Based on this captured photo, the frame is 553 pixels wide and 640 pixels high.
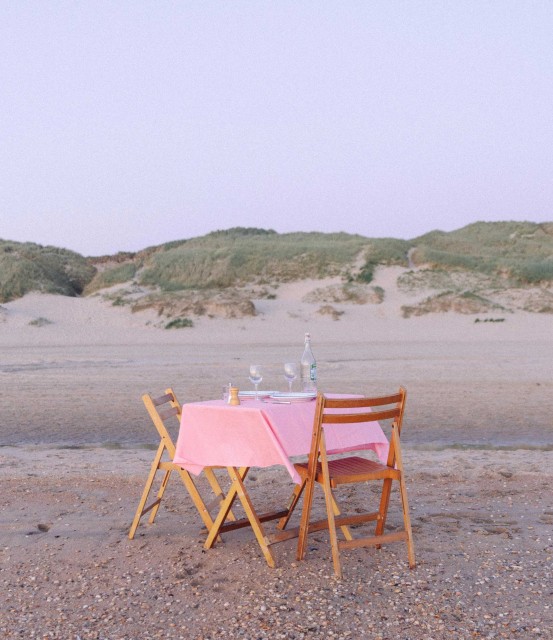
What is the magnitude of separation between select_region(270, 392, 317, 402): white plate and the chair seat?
400 mm

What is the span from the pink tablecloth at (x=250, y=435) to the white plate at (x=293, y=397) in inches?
2.9

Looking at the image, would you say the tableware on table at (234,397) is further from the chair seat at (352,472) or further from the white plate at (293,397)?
the chair seat at (352,472)

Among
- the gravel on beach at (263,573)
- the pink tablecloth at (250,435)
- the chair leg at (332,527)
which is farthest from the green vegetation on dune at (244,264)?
the chair leg at (332,527)

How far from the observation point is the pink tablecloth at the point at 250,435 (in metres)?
4.34

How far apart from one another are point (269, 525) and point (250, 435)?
1204mm

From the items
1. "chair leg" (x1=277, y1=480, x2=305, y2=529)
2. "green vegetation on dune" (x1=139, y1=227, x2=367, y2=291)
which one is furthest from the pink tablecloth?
"green vegetation on dune" (x1=139, y1=227, x2=367, y2=291)

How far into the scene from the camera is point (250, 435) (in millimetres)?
4414

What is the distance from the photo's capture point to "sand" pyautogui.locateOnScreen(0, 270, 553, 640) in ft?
12.3

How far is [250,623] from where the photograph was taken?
3668 millimetres

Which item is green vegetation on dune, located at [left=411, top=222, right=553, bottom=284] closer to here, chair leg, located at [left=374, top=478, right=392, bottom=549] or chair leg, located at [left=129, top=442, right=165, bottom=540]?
chair leg, located at [left=374, top=478, right=392, bottom=549]

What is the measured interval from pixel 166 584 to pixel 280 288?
23.2 meters

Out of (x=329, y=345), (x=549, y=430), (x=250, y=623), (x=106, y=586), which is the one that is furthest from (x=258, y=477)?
(x=329, y=345)

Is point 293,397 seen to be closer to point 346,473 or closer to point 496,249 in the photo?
point 346,473

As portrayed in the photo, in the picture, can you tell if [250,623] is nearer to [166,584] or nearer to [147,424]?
[166,584]
